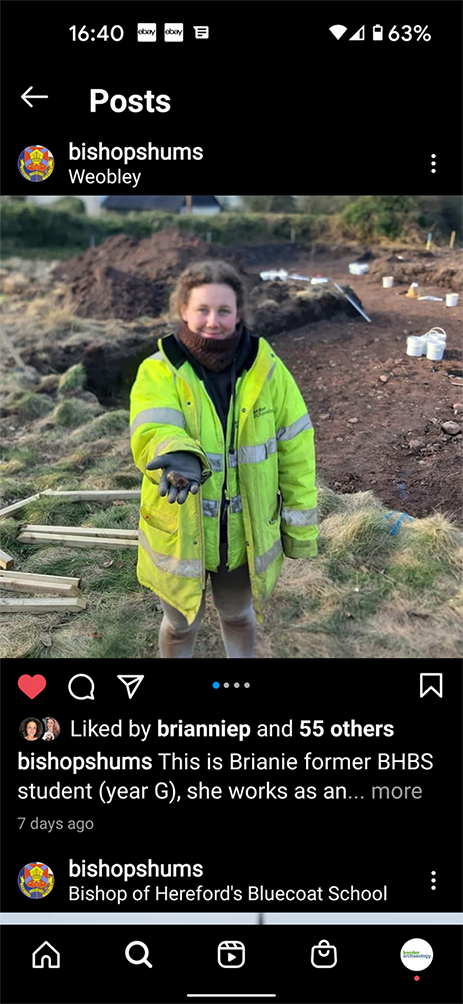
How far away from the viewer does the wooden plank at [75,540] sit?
13.5ft

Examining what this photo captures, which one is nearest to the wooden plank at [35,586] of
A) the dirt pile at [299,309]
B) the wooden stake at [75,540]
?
the wooden stake at [75,540]

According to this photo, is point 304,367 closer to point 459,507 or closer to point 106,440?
point 106,440

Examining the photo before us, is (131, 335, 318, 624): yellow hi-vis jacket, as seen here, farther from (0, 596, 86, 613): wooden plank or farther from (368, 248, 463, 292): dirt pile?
(368, 248, 463, 292): dirt pile

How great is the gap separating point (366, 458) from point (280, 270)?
904 cm

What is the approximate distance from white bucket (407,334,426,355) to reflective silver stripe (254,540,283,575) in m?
3.21

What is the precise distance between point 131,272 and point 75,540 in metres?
10.5

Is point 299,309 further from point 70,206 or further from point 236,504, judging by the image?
point 70,206

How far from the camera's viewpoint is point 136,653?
3072 mm

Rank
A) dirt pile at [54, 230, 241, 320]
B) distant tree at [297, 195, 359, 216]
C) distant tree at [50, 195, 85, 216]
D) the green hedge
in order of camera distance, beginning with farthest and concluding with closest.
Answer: distant tree at [50, 195, 85, 216] < the green hedge < dirt pile at [54, 230, 241, 320] < distant tree at [297, 195, 359, 216]

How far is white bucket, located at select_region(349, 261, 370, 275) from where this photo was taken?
823 centimetres

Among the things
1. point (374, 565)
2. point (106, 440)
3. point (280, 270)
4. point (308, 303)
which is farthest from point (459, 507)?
point (280, 270)
